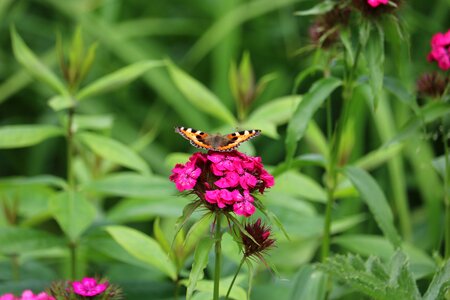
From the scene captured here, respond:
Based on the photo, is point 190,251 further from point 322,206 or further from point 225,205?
point 322,206

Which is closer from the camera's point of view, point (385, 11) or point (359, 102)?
point (385, 11)

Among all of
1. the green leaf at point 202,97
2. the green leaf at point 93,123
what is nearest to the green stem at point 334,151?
the green leaf at point 202,97

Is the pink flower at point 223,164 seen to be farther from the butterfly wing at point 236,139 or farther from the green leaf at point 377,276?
the green leaf at point 377,276

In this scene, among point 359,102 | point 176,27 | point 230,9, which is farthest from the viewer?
point 176,27

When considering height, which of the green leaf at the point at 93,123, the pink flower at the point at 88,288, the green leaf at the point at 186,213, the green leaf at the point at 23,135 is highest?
the green leaf at the point at 93,123

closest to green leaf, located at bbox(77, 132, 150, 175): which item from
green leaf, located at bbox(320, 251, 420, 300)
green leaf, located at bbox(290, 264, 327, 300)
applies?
green leaf, located at bbox(290, 264, 327, 300)

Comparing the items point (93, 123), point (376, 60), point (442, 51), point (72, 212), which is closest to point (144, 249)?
point (72, 212)

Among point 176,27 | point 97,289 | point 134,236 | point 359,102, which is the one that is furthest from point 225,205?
point 176,27
